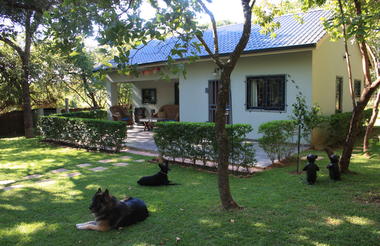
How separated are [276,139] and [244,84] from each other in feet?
15.2

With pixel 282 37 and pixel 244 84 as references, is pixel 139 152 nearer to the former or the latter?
pixel 244 84

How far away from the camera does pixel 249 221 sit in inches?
157

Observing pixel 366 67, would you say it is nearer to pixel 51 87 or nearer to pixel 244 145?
pixel 244 145

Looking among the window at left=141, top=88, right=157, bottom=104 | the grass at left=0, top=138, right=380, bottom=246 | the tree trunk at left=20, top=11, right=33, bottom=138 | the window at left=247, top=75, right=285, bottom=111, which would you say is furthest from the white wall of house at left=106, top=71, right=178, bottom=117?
the grass at left=0, top=138, right=380, bottom=246

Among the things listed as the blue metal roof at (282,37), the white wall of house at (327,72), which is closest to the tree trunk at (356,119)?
the blue metal roof at (282,37)

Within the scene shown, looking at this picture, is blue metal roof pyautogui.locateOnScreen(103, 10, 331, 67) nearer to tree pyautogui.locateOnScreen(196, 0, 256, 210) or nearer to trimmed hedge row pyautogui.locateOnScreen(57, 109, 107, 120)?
trimmed hedge row pyautogui.locateOnScreen(57, 109, 107, 120)

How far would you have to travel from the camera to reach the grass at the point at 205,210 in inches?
142

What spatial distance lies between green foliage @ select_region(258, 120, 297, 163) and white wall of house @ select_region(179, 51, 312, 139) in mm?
1644

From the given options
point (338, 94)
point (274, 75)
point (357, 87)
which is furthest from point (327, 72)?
point (357, 87)

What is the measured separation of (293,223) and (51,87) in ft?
59.4

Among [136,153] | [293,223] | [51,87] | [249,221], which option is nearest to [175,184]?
[249,221]

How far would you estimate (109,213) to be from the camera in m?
3.99

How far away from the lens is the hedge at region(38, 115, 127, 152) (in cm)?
1001

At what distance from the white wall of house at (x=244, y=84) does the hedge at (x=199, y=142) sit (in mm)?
3462
